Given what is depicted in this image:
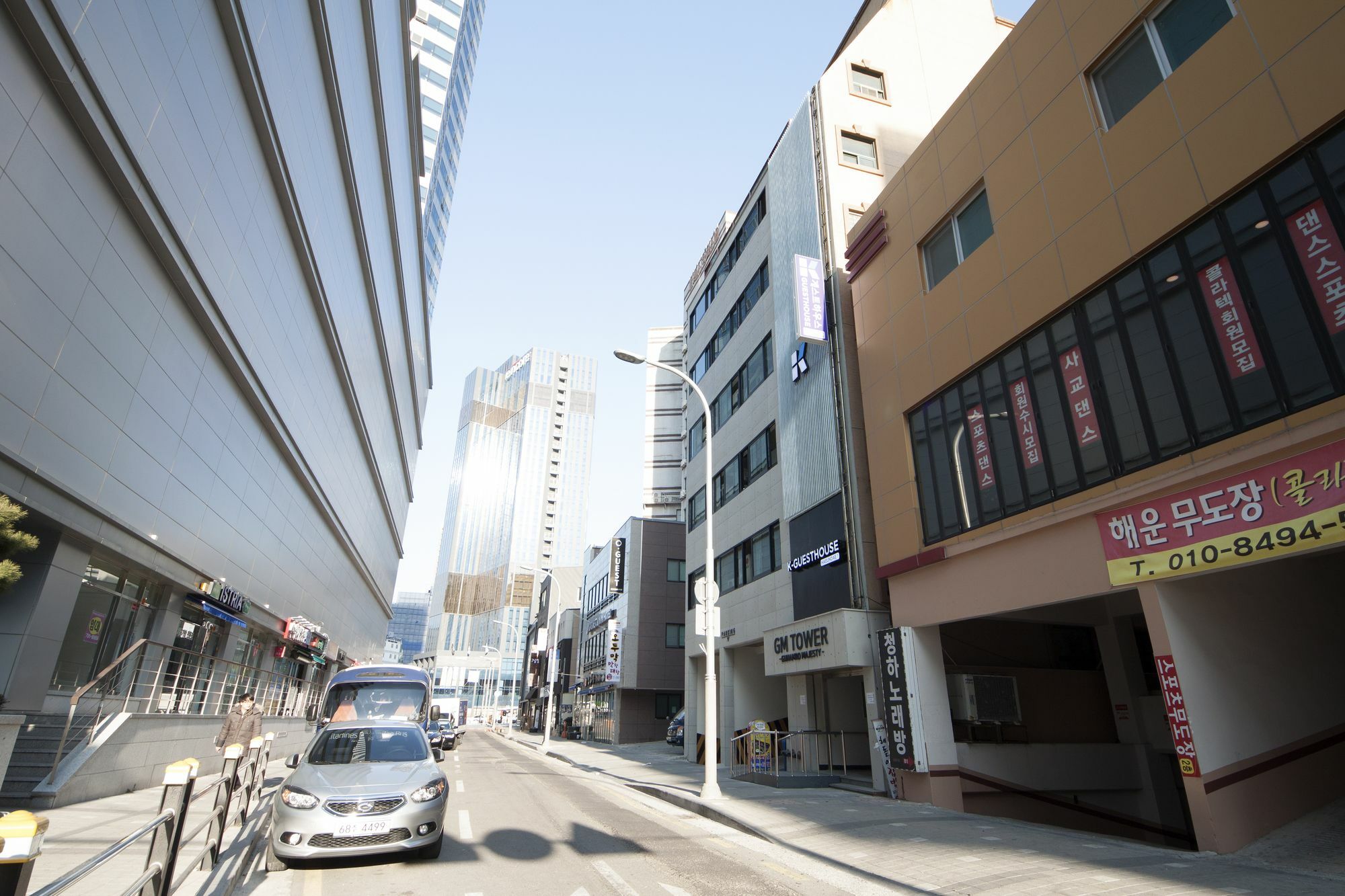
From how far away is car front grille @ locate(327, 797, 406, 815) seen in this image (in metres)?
7.38

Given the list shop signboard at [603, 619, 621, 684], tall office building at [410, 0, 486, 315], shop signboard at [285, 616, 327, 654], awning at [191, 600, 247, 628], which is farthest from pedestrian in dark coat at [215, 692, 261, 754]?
tall office building at [410, 0, 486, 315]

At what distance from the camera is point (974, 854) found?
28.1 ft

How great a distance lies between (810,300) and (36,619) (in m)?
18.0

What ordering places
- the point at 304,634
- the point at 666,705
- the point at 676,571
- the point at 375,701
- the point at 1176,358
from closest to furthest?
the point at 1176,358 → the point at 375,701 → the point at 304,634 → the point at 666,705 → the point at 676,571

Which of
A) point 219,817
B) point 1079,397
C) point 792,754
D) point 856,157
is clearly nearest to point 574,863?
point 219,817

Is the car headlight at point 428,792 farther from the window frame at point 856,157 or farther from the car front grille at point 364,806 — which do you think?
the window frame at point 856,157

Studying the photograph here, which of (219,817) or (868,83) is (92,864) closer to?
(219,817)

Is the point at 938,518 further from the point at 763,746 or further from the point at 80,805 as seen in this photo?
the point at 80,805

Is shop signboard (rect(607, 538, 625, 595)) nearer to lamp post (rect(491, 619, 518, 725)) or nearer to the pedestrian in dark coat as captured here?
the pedestrian in dark coat

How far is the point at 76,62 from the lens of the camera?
9.75 m

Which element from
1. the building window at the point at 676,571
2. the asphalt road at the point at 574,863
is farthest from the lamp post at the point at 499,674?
the asphalt road at the point at 574,863

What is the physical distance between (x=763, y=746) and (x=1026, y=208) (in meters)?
13.9

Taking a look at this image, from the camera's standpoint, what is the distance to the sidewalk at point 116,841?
6.54 meters

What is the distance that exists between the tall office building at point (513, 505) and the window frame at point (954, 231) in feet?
482
